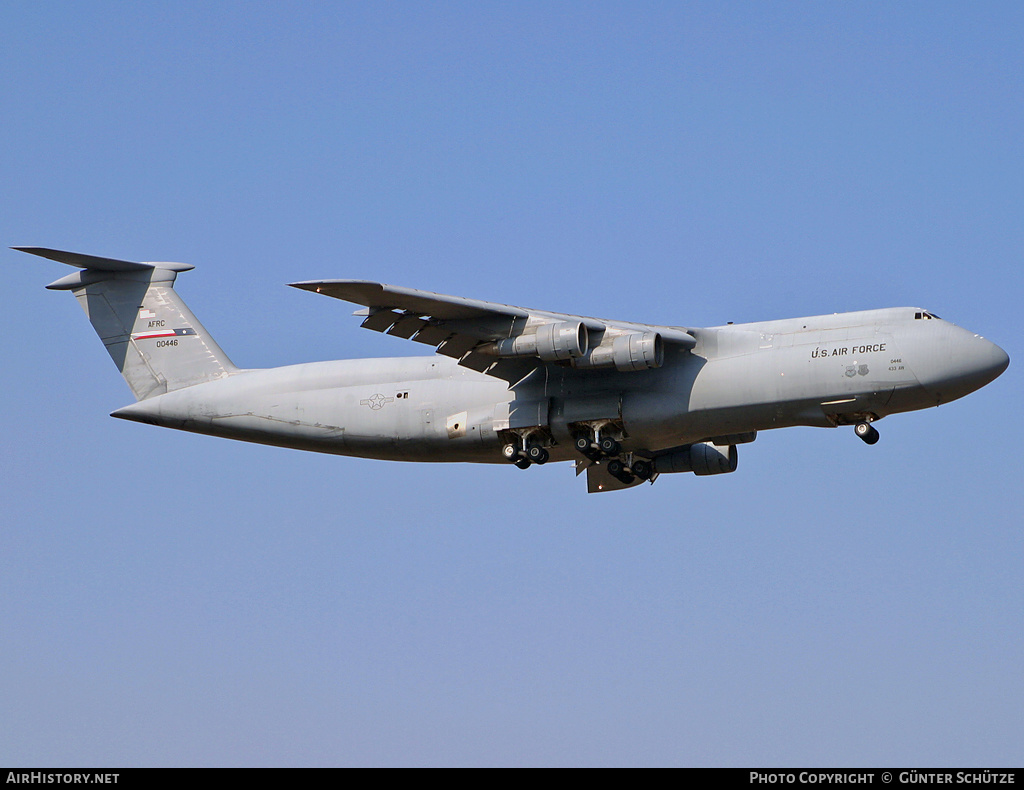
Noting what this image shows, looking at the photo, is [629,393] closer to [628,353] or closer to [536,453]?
[628,353]

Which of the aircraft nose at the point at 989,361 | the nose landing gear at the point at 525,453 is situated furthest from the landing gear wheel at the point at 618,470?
the aircraft nose at the point at 989,361

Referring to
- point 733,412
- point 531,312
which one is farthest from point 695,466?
point 531,312

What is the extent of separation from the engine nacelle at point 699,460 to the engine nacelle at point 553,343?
3.64 metres

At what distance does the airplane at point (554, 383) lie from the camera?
20859mm

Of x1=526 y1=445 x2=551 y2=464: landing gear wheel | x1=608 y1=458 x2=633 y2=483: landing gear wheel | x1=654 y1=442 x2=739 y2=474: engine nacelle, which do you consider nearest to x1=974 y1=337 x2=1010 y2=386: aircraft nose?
x1=654 y1=442 x2=739 y2=474: engine nacelle

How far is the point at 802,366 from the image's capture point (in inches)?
825

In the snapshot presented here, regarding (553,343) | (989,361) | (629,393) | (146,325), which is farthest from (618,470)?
(146,325)

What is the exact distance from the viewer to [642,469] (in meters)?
23.9

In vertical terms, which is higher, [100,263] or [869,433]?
[100,263]

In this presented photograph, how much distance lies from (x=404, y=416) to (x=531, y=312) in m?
2.98

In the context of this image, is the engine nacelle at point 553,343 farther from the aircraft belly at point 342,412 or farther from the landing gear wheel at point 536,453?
the landing gear wheel at point 536,453

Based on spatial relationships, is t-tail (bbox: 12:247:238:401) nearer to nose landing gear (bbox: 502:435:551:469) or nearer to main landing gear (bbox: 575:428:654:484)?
nose landing gear (bbox: 502:435:551:469)

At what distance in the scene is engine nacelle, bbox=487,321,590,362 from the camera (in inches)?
830

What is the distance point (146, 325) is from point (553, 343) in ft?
27.7
